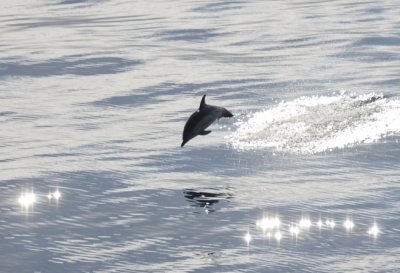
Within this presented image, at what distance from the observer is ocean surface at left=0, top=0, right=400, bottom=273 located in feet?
46.7

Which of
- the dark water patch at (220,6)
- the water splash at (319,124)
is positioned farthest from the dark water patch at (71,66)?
the dark water patch at (220,6)

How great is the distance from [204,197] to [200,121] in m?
2.36

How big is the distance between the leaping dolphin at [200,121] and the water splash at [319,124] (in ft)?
2.33

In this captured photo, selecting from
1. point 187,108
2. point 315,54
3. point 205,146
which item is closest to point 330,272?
point 205,146

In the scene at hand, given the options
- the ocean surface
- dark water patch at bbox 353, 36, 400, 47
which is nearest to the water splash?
the ocean surface

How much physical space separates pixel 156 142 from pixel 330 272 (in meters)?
7.24

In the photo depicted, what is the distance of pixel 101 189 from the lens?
17.2 m

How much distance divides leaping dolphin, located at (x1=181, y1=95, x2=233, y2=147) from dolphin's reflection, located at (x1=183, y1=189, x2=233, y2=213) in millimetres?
1624

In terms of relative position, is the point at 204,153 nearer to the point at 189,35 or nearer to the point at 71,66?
the point at 71,66

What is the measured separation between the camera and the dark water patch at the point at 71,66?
2795 centimetres

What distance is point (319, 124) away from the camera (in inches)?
809

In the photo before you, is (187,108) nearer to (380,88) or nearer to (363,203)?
(380,88)

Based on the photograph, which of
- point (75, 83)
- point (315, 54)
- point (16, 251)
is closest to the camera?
point (16, 251)

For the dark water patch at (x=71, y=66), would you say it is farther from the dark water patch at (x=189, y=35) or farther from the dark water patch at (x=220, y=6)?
the dark water patch at (x=220, y=6)
